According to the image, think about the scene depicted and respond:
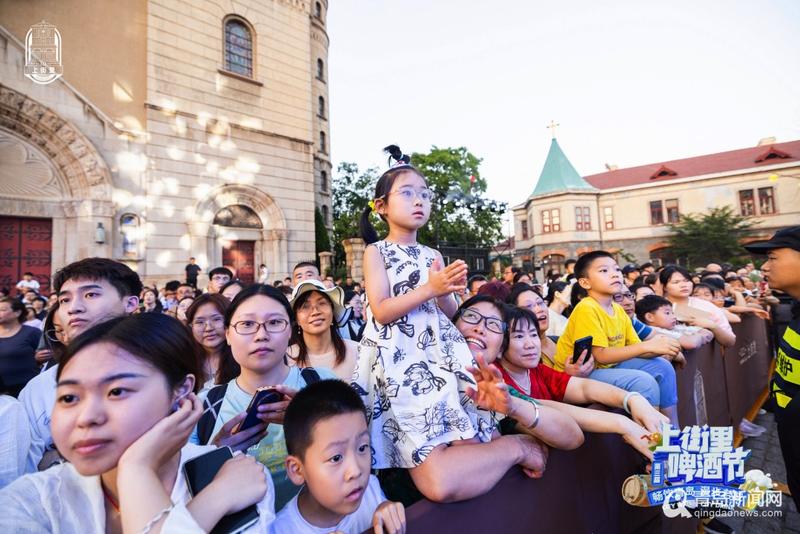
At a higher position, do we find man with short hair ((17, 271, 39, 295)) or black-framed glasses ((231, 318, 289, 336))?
man with short hair ((17, 271, 39, 295))

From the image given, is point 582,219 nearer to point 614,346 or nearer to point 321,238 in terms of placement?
point 321,238

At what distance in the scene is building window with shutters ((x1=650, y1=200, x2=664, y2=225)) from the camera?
29.4m

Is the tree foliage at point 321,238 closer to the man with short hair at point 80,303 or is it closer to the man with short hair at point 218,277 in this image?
the man with short hair at point 218,277

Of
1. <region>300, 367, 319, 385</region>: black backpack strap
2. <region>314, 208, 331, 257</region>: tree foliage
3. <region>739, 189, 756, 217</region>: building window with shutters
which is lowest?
<region>300, 367, 319, 385</region>: black backpack strap

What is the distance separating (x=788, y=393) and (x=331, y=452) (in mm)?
3022

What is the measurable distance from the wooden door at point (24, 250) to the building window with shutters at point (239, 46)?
806 cm

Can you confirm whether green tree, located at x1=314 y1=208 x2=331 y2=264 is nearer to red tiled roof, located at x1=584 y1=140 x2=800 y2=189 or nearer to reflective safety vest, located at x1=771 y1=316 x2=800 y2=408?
reflective safety vest, located at x1=771 y1=316 x2=800 y2=408

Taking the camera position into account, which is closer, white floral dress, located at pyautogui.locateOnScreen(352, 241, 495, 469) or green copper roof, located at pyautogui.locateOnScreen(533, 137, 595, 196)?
white floral dress, located at pyautogui.locateOnScreen(352, 241, 495, 469)

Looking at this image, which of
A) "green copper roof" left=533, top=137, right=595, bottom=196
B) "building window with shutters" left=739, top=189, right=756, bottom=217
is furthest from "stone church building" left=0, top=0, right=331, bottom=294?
"building window with shutters" left=739, top=189, right=756, bottom=217

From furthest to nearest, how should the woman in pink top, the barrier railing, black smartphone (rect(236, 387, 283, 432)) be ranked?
the woman in pink top < black smartphone (rect(236, 387, 283, 432)) < the barrier railing

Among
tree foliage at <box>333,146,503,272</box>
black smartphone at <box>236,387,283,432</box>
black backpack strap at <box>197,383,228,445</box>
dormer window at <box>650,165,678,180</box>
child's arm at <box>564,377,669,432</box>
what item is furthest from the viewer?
dormer window at <box>650,165,678,180</box>

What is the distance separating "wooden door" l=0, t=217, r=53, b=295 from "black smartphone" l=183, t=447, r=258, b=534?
13.5 meters

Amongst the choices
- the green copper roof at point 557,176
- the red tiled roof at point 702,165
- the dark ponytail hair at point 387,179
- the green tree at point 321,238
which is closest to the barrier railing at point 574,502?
the dark ponytail hair at point 387,179

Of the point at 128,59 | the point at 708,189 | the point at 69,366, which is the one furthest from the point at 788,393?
the point at 708,189
